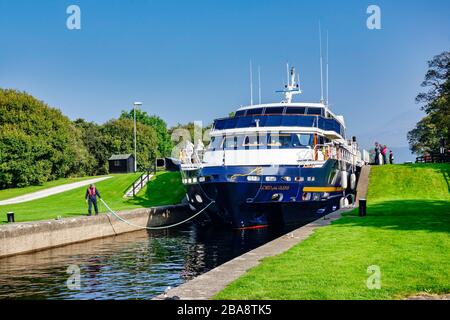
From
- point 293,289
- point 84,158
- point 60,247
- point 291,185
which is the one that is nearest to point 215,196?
point 291,185

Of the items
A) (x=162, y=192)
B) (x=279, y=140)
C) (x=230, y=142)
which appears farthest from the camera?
(x=162, y=192)

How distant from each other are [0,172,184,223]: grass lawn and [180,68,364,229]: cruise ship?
809 cm

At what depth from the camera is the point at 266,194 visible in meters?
27.4

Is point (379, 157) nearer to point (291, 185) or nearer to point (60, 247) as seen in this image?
point (291, 185)

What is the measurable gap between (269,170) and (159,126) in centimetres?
9514

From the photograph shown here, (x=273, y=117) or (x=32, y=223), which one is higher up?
(x=273, y=117)

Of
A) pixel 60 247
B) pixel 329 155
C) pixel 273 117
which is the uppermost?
pixel 273 117

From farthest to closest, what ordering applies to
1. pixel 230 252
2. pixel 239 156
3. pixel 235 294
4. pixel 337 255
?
pixel 239 156 → pixel 230 252 → pixel 337 255 → pixel 235 294

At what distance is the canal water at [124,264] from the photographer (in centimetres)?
1501

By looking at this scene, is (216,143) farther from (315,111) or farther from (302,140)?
(315,111)

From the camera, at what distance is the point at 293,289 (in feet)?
33.4

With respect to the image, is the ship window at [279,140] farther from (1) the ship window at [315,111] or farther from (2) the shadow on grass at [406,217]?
(2) the shadow on grass at [406,217]

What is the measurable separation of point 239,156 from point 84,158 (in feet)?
203

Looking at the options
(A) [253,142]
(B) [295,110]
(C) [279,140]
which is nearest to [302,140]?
(C) [279,140]
